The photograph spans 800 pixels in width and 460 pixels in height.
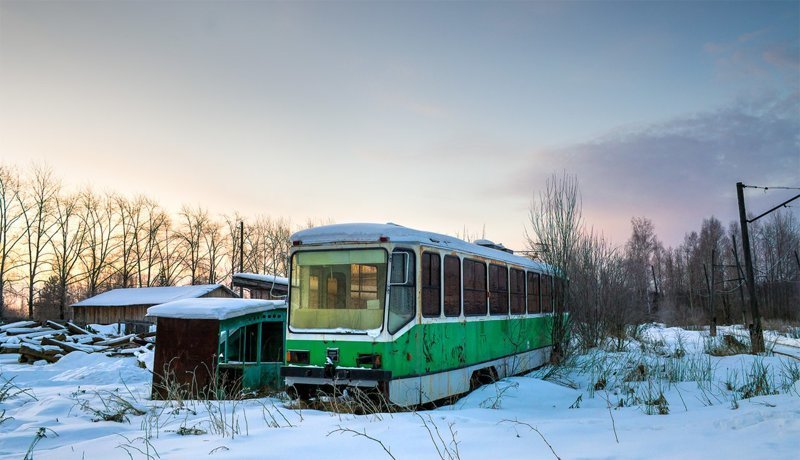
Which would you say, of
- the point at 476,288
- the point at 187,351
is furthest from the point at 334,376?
the point at 187,351

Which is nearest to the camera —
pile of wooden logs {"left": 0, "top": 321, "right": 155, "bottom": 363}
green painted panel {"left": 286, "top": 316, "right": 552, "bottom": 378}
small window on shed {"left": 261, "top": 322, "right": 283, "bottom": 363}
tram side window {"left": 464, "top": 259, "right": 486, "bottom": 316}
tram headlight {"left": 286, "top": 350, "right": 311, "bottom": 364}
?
green painted panel {"left": 286, "top": 316, "right": 552, "bottom": 378}

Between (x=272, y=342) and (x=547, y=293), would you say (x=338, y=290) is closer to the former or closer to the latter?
(x=272, y=342)

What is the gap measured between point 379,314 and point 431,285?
1.09 m

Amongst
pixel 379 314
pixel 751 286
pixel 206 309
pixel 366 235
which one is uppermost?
pixel 366 235

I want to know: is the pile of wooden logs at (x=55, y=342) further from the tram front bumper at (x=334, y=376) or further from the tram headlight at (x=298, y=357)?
the tram front bumper at (x=334, y=376)

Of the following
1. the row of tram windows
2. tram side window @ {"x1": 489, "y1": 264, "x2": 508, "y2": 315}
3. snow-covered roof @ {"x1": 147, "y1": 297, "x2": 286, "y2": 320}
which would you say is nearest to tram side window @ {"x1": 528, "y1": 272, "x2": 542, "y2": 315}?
the row of tram windows

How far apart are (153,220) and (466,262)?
51400mm

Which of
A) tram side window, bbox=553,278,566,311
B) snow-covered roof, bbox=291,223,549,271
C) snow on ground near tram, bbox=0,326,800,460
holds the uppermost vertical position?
snow-covered roof, bbox=291,223,549,271

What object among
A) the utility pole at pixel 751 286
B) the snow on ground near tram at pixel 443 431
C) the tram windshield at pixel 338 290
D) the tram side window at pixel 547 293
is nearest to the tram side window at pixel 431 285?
A: the tram windshield at pixel 338 290

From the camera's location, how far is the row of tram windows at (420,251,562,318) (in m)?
9.39

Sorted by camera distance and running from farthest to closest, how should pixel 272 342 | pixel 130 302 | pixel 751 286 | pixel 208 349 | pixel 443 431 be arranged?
pixel 130 302
pixel 751 286
pixel 272 342
pixel 208 349
pixel 443 431

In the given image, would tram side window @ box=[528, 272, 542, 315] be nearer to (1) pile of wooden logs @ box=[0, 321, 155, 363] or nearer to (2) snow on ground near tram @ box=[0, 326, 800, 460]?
(2) snow on ground near tram @ box=[0, 326, 800, 460]

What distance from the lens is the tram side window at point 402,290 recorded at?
345 inches

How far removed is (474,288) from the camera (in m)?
10.8
